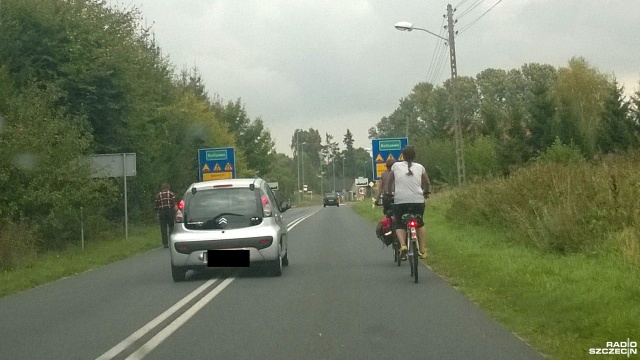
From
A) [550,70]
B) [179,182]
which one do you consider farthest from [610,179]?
[550,70]

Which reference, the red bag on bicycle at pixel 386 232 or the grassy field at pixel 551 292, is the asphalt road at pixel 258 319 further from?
the red bag on bicycle at pixel 386 232

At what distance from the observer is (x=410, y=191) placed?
13.7 meters

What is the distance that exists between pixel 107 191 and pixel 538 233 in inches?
560


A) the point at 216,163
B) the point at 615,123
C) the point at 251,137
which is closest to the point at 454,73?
the point at 216,163

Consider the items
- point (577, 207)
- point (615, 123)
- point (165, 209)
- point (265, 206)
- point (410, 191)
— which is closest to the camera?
point (410, 191)

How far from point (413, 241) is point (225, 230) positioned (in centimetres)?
333

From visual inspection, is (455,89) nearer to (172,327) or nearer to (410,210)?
(410,210)

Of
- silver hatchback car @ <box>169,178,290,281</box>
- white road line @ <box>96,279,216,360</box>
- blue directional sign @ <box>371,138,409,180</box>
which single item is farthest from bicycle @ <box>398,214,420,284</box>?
blue directional sign @ <box>371,138,409,180</box>

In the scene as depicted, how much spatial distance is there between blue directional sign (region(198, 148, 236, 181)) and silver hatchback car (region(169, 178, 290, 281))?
27.6 m

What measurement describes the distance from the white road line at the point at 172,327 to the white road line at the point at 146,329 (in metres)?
0.17

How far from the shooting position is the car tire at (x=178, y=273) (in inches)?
590

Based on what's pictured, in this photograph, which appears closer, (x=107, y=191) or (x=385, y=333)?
(x=385, y=333)

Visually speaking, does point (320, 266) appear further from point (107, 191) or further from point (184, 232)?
point (107, 191)

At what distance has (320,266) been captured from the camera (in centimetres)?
1686
